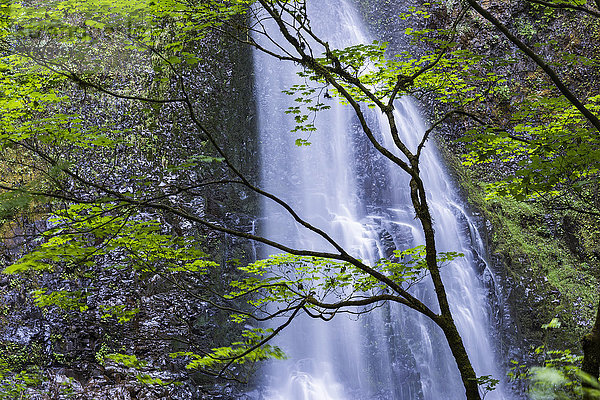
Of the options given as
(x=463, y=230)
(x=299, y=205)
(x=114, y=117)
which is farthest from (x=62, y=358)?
(x=463, y=230)

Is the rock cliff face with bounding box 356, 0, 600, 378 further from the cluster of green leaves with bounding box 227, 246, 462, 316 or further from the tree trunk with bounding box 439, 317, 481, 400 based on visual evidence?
the tree trunk with bounding box 439, 317, 481, 400

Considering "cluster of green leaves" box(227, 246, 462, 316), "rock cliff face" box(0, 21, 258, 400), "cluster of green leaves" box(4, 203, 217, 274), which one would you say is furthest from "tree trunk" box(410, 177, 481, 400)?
"rock cliff face" box(0, 21, 258, 400)

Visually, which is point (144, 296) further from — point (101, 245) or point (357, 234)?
point (101, 245)

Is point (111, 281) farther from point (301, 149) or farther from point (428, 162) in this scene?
point (428, 162)

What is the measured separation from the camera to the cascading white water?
25.6 feet

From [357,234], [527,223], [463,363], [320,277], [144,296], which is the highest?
[357,234]

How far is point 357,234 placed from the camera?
340 inches

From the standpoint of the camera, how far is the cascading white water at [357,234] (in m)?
7.79

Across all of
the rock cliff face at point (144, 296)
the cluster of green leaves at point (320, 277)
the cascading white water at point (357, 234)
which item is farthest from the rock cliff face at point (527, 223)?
the cluster of green leaves at point (320, 277)

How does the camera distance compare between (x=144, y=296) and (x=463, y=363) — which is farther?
(x=144, y=296)

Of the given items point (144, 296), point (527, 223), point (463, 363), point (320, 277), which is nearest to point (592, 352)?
point (463, 363)

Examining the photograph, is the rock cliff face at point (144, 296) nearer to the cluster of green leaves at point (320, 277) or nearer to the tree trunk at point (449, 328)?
the cluster of green leaves at point (320, 277)

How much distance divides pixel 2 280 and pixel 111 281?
182 cm

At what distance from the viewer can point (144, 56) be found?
8914 millimetres
